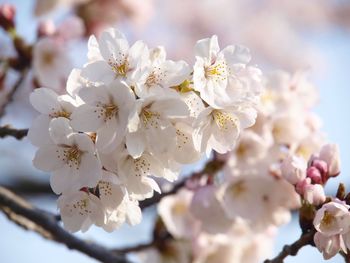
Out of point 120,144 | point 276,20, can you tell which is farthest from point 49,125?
point 276,20

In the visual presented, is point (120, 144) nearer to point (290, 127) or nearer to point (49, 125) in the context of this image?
point (49, 125)

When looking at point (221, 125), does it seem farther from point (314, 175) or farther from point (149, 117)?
point (314, 175)

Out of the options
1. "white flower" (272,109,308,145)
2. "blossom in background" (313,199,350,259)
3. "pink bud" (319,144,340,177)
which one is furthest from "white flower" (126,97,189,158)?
"white flower" (272,109,308,145)

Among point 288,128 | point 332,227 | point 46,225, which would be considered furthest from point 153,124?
point 288,128

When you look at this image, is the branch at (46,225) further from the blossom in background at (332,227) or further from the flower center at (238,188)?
the blossom in background at (332,227)

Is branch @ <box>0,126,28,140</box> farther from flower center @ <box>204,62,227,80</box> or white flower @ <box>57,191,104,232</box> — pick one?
flower center @ <box>204,62,227,80</box>

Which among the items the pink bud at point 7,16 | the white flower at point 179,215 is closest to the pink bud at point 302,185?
the white flower at point 179,215
